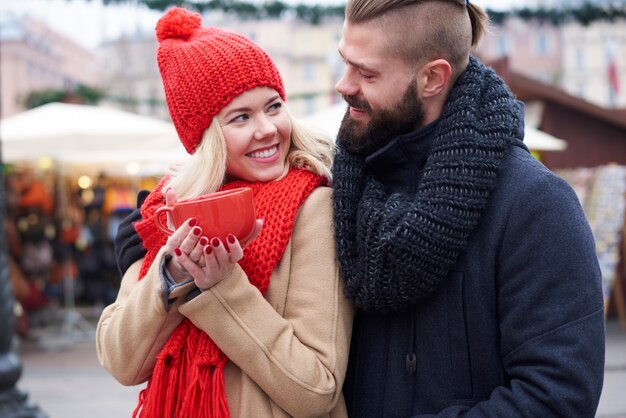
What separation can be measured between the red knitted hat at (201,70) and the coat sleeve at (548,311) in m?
0.81

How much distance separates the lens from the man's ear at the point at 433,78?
190 cm

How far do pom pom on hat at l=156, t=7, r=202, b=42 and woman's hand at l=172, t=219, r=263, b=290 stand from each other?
724 mm

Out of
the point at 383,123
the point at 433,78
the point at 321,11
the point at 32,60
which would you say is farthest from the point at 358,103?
the point at 32,60

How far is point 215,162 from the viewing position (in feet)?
6.95

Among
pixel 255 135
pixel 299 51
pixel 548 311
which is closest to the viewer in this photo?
pixel 548 311

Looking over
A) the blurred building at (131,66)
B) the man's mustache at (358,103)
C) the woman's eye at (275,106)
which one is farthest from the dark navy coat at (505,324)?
the blurred building at (131,66)

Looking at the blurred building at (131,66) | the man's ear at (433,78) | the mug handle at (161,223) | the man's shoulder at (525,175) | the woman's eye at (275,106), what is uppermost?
the man's ear at (433,78)

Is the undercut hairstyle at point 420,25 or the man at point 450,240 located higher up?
the undercut hairstyle at point 420,25

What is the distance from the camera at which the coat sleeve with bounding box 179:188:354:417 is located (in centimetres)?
185

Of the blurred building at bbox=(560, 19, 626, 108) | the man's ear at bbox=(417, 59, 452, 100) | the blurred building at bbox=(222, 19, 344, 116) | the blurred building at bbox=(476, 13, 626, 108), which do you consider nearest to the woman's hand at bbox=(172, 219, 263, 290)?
the man's ear at bbox=(417, 59, 452, 100)

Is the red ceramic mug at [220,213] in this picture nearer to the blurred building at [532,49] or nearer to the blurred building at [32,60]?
the blurred building at [32,60]

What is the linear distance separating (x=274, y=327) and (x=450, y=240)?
470mm

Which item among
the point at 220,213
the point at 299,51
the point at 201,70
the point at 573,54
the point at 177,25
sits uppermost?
the point at 177,25

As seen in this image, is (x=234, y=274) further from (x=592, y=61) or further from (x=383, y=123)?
(x=592, y=61)
